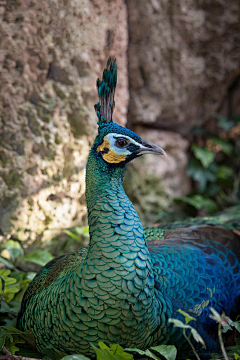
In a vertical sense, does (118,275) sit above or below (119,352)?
above

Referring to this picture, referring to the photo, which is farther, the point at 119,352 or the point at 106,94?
the point at 106,94

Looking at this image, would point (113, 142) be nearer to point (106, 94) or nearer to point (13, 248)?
point (106, 94)

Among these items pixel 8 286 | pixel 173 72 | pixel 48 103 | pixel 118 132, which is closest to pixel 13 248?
pixel 8 286

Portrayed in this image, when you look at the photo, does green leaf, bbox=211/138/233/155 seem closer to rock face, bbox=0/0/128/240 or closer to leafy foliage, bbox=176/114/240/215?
leafy foliage, bbox=176/114/240/215

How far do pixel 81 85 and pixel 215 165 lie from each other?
2163 mm

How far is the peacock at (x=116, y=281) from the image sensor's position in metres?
1.31

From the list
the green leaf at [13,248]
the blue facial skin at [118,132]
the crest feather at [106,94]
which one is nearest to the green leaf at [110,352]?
the blue facial skin at [118,132]

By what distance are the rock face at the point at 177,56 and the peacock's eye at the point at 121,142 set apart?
2.14 m

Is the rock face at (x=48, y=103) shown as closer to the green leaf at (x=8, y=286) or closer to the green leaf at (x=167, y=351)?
the green leaf at (x=8, y=286)

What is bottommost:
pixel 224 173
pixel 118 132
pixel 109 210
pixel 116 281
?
pixel 116 281

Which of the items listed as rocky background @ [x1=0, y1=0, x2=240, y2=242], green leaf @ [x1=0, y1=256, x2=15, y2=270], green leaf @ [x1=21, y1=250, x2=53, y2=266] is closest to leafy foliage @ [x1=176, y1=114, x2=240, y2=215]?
rocky background @ [x1=0, y1=0, x2=240, y2=242]

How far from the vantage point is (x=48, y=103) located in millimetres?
2482

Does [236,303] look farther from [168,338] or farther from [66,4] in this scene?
[66,4]

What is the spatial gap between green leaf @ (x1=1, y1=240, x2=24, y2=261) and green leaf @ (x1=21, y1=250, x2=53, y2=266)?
2.0 inches
